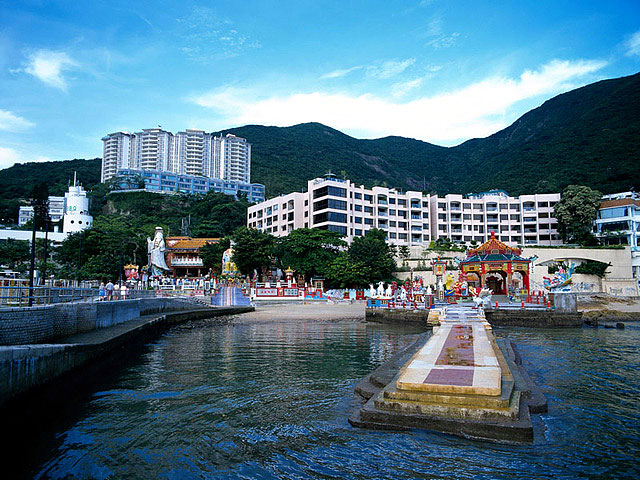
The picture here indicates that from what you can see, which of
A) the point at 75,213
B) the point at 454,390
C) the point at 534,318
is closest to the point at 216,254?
the point at 75,213

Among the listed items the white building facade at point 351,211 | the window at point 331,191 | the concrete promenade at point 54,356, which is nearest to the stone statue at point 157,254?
the white building facade at point 351,211

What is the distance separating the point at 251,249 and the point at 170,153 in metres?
109

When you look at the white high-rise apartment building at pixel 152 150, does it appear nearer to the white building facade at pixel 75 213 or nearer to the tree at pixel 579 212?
the white building facade at pixel 75 213

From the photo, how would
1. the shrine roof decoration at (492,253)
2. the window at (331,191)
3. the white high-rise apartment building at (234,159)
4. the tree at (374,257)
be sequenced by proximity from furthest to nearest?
the white high-rise apartment building at (234,159) → the window at (331,191) → the tree at (374,257) → the shrine roof decoration at (492,253)

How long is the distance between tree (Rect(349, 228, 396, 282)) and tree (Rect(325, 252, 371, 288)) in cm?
86

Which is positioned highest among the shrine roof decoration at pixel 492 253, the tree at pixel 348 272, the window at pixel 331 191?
the window at pixel 331 191

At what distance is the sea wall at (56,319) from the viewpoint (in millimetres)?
10844

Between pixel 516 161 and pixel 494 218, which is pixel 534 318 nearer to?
pixel 494 218

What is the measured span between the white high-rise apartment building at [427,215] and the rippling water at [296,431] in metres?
57.4

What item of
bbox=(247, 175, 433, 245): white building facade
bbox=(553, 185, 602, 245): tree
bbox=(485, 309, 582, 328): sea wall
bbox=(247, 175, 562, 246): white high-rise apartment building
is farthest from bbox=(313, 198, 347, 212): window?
bbox=(485, 309, 582, 328): sea wall

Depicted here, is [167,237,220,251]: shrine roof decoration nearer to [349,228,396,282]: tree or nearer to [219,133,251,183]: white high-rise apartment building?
[349,228,396,282]: tree

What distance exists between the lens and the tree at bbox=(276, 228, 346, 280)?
5866cm

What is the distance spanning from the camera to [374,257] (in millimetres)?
56688

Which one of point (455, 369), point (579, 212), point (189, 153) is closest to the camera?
point (455, 369)
